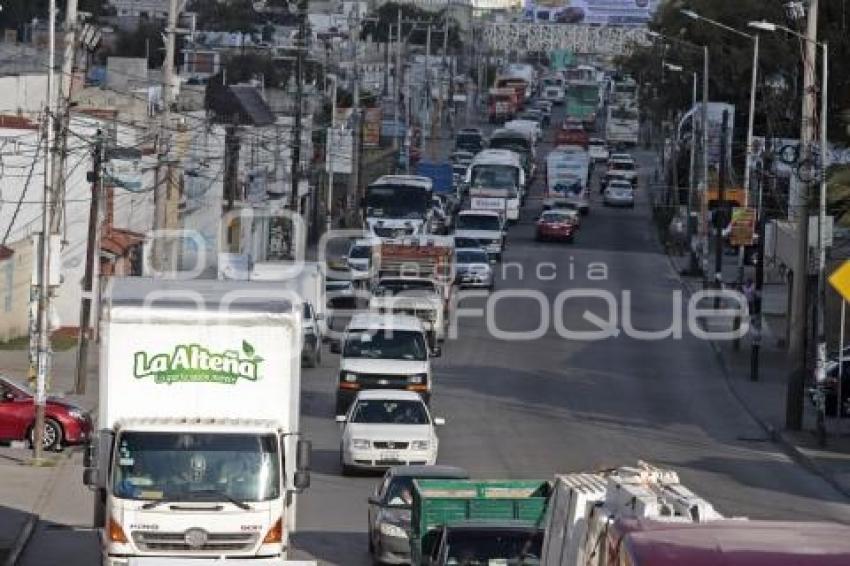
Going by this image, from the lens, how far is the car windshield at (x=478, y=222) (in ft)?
259

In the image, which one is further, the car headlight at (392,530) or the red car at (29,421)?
the red car at (29,421)

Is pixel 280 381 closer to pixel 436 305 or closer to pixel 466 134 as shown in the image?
pixel 436 305

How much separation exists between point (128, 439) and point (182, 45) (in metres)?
117

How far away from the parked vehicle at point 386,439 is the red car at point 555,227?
50646 mm

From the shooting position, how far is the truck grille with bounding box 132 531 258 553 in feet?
72.4

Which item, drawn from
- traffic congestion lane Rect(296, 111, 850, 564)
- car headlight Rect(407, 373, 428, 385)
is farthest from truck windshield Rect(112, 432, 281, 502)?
car headlight Rect(407, 373, 428, 385)

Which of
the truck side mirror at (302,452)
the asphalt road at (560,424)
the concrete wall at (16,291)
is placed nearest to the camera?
the truck side mirror at (302,452)

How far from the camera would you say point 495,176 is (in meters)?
94.8

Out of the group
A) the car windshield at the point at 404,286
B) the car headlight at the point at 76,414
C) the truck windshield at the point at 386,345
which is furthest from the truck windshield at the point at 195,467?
the car windshield at the point at 404,286

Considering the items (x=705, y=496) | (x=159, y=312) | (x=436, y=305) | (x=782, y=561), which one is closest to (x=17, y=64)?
(x=436, y=305)

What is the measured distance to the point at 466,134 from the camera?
13000 cm

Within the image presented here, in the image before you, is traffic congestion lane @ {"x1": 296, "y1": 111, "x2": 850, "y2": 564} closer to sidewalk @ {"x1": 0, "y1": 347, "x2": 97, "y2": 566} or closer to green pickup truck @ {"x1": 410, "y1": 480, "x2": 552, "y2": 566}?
green pickup truck @ {"x1": 410, "y1": 480, "x2": 552, "y2": 566}

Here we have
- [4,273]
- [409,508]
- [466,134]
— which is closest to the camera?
[409,508]

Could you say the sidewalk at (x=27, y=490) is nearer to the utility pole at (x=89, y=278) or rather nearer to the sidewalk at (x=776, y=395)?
the utility pole at (x=89, y=278)
